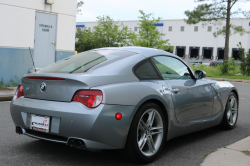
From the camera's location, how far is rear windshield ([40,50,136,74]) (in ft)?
13.6

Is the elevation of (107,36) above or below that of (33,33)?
above

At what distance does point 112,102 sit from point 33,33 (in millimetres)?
9904

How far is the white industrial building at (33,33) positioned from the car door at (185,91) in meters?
8.31

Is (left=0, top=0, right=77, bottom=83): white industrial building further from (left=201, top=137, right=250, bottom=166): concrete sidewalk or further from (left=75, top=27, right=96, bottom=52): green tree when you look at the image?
(left=75, top=27, right=96, bottom=52): green tree

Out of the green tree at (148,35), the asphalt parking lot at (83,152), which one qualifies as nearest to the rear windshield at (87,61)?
the asphalt parking lot at (83,152)

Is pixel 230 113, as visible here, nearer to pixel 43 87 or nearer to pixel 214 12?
pixel 43 87

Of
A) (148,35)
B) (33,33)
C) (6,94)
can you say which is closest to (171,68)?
(6,94)

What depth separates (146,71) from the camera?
14.3 ft

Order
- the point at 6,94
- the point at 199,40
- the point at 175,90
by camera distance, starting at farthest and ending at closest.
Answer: the point at 199,40
the point at 6,94
the point at 175,90

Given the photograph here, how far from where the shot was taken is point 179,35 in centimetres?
6875

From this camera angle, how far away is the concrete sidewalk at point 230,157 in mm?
4070

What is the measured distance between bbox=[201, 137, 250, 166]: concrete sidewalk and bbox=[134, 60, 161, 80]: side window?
1244mm

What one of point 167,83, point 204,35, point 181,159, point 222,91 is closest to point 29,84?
point 167,83

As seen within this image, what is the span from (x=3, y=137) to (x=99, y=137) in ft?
7.16
